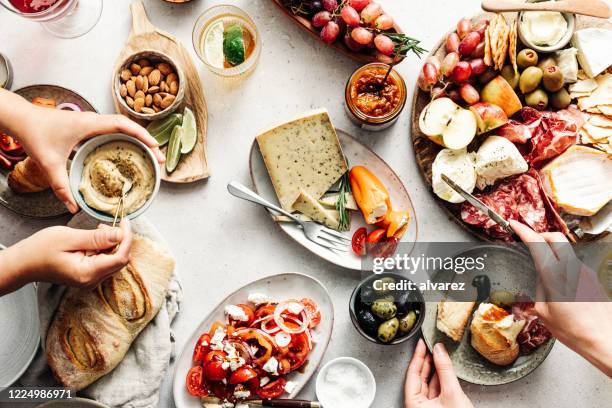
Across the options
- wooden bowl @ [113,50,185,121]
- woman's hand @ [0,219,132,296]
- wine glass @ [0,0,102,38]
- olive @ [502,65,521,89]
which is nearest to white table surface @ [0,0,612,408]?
wine glass @ [0,0,102,38]

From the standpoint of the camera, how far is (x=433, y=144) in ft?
5.71

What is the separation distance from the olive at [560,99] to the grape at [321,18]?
2.23 feet

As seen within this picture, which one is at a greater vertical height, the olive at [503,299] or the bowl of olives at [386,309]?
the bowl of olives at [386,309]

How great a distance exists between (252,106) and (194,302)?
63cm

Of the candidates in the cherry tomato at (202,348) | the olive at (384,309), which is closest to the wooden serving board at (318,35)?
the olive at (384,309)

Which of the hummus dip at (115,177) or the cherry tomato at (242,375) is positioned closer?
the hummus dip at (115,177)

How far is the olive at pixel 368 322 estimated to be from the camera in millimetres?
1643

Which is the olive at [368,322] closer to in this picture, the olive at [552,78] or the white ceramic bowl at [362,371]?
the white ceramic bowl at [362,371]

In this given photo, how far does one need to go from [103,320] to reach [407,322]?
2.78 feet

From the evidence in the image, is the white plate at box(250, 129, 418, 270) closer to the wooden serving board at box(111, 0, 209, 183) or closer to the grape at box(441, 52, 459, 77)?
the wooden serving board at box(111, 0, 209, 183)

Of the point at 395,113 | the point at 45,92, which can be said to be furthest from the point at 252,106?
the point at 45,92

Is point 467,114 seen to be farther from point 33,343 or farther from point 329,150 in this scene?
point 33,343

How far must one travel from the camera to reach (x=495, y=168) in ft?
5.41

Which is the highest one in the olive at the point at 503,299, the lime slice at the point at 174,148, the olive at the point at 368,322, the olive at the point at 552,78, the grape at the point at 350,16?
the grape at the point at 350,16
